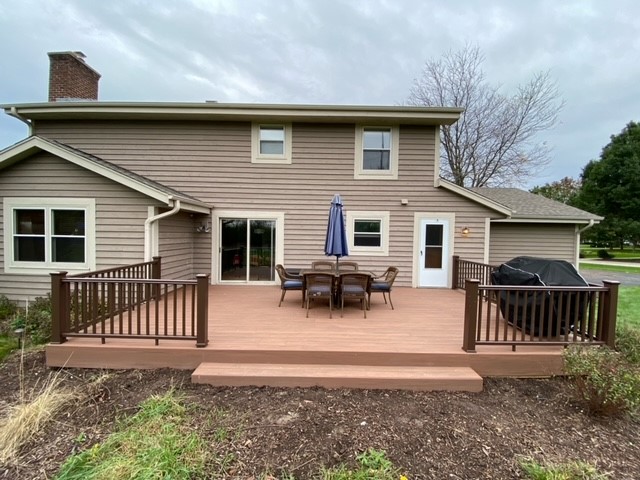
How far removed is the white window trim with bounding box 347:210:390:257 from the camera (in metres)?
8.92

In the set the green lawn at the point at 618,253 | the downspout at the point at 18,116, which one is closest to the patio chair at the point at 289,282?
the downspout at the point at 18,116

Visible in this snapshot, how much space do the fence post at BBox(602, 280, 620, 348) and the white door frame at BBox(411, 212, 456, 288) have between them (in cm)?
469

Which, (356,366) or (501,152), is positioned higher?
(501,152)

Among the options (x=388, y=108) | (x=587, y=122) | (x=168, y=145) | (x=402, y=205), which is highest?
(x=587, y=122)

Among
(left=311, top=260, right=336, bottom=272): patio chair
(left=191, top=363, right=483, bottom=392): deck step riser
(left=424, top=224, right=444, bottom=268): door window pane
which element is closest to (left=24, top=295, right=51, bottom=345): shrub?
(left=191, top=363, right=483, bottom=392): deck step riser

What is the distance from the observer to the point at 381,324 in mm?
5230

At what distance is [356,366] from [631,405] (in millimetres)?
2811

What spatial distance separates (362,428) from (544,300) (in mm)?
2990

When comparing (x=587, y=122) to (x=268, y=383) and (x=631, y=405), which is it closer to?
(x=631, y=405)

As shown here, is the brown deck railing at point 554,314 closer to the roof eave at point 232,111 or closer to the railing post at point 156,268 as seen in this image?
the roof eave at point 232,111

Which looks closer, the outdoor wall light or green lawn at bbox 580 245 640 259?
the outdoor wall light

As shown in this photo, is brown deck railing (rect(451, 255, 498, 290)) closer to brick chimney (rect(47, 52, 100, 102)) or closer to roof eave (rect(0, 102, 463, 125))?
roof eave (rect(0, 102, 463, 125))

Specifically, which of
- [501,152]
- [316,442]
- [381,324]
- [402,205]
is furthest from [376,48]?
[316,442]

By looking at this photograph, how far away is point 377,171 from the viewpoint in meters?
8.91
